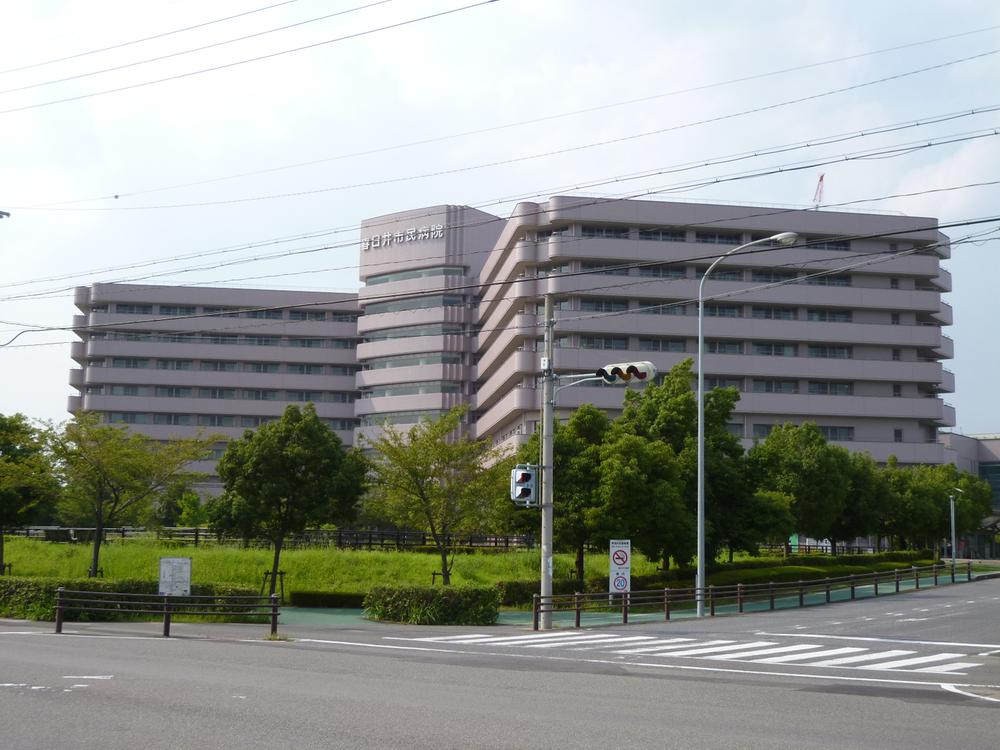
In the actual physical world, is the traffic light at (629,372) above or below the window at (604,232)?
below

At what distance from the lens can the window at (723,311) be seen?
241 ft

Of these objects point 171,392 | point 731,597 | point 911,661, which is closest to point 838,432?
point 731,597

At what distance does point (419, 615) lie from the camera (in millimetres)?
28234

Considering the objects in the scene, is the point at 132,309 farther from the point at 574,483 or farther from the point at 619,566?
the point at 619,566

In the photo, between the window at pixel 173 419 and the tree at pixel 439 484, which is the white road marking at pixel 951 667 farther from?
the window at pixel 173 419

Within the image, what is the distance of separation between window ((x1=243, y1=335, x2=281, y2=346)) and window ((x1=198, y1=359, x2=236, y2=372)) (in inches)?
99.5

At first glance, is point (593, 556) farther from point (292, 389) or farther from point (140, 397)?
point (140, 397)

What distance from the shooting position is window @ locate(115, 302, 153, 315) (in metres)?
96.6

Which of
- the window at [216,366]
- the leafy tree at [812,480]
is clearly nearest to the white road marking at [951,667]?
the leafy tree at [812,480]

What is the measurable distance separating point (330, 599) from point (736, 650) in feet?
65.4

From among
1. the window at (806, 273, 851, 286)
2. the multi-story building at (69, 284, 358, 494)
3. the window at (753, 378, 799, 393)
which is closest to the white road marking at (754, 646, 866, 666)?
the window at (753, 378, 799, 393)

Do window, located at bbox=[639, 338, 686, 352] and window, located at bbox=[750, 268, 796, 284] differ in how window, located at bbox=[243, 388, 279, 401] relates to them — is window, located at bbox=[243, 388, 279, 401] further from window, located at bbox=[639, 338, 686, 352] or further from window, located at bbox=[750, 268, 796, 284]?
window, located at bbox=[750, 268, 796, 284]

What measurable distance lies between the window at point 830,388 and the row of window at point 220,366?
42187 mm

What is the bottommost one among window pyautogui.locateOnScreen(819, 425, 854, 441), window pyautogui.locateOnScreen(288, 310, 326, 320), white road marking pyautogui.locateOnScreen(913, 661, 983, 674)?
white road marking pyautogui.locateOnScreen(913, 661, 983, 674)
